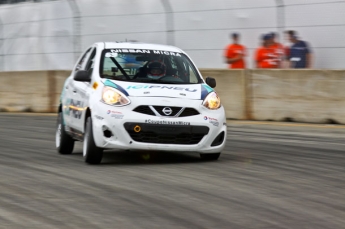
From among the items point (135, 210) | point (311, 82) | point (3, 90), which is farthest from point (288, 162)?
point (3, 90)

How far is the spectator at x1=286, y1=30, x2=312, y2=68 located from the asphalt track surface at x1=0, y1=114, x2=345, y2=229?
3.64m

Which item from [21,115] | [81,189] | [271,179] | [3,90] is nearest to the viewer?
[81,189]

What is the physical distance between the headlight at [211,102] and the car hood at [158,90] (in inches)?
2.1

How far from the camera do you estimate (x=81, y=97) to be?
10.6 metres

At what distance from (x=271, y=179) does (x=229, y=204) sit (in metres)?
1.70

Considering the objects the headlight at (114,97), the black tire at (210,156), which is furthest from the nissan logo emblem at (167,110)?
the black tire at (210,156)

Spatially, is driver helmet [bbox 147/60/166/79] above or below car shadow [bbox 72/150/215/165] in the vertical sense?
above

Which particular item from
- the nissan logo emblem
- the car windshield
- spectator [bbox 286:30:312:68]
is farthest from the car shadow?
spectator [bbox 286:30:312:68]

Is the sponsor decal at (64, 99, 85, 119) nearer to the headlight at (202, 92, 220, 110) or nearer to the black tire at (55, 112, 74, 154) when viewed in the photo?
the black tire at (55, 112, 74, 154)

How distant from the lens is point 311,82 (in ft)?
52.1

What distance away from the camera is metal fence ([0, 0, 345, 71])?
1616 centimetres

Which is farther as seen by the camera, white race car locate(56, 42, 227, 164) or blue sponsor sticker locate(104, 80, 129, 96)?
blue sponsor sticker locate(104, 80, 129, 96)

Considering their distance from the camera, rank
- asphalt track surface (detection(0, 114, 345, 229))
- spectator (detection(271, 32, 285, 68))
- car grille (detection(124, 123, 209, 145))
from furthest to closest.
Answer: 1. spectator (detection(271, 32, 285, 68))
2. car grille (detection(124, 123, 209, 145))
3. asphalt track surface (detection(0, 114, 345, 229))

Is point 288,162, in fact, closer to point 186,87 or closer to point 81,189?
point 186,87
